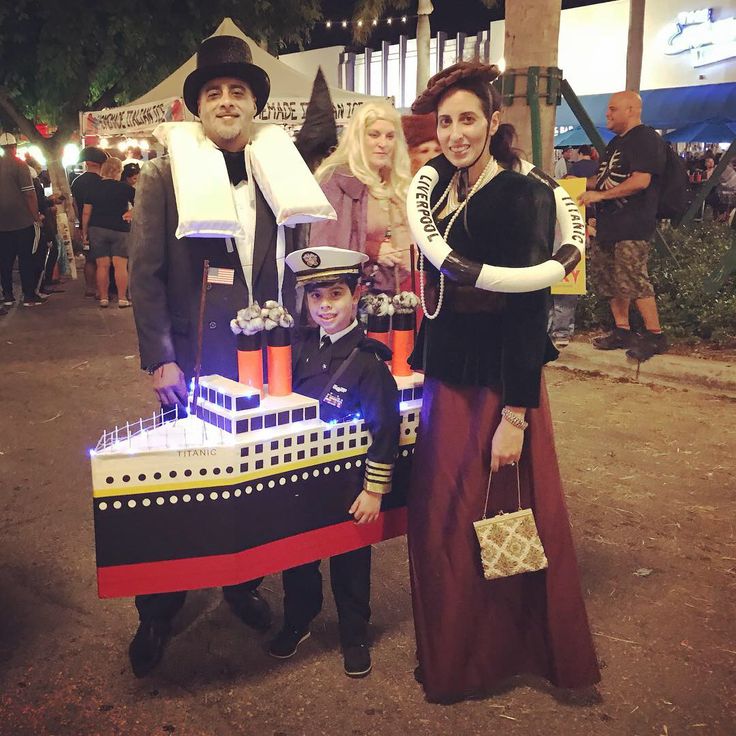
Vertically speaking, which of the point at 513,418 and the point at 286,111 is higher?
the point at 286,111

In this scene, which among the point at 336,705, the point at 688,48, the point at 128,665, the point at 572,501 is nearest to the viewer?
the point at 336,705

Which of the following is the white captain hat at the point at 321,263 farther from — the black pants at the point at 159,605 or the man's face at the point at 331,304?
the black pants at the point at 159,605

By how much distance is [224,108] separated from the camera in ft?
9.37

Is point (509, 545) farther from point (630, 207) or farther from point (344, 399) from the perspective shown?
point (630, 207)

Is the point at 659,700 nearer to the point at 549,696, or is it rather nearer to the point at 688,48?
the point at 549,696

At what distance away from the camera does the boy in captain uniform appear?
2727mm

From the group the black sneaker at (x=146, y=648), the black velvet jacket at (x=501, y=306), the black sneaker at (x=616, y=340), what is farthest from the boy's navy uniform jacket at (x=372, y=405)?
the black sneaker at (x=616, y=340)

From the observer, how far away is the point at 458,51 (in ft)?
109

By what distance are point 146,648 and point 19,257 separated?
9575 millimetres

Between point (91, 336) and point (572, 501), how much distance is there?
6611 millimetres

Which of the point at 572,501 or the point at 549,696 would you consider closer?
the point at 549,696

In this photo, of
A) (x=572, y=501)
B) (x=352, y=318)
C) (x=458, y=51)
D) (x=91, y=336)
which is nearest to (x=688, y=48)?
(x=458, y=51)

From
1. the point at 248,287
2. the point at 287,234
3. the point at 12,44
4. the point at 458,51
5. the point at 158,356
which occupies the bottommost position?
the point at 158,356

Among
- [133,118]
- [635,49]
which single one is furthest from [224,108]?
[635,49]
